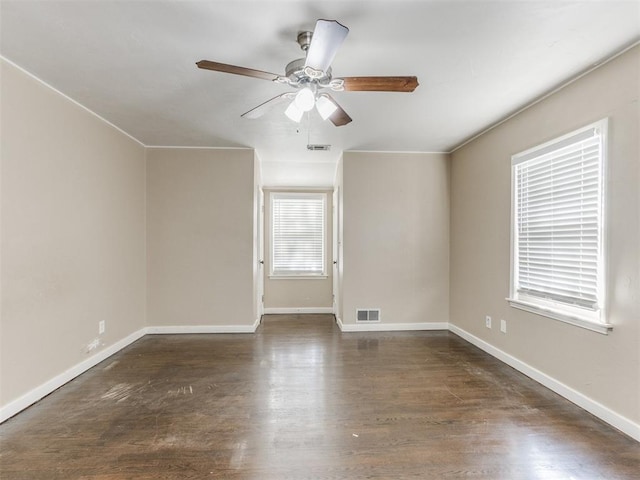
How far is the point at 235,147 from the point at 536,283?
3.78 meters

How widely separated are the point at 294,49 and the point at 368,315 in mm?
3370

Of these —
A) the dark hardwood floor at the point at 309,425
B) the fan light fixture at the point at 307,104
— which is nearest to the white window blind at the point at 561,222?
the dark hardwood floor at the point at 309,425

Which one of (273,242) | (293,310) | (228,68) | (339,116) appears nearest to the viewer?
(228,68)

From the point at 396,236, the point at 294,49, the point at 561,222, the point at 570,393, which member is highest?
the point at 294,49

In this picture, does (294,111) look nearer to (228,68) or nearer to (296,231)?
(228,68)

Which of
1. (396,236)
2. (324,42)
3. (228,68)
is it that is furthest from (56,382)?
A: (396,236)

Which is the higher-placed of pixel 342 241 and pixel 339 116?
pixel 339 116

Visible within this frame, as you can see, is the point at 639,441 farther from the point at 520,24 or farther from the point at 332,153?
the point at 332,153

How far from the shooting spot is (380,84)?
6.28 feet

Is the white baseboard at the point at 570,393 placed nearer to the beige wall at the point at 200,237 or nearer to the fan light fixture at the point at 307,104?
the fan light fixture at the point at 307,104

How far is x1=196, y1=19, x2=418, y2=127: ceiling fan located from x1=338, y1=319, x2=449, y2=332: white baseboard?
117 inches

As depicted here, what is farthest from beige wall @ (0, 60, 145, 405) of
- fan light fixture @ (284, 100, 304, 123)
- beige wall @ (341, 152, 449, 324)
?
beige wall @ (341, 152, 449, 324)

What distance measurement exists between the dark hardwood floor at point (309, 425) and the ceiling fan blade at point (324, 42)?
226cm

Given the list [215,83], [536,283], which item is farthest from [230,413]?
[536,283]
